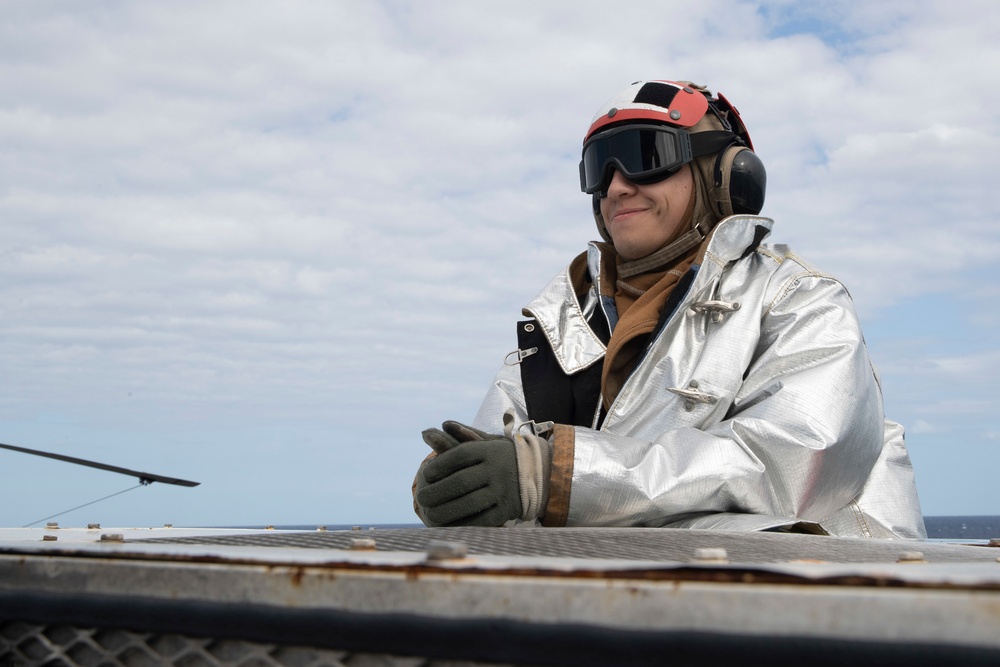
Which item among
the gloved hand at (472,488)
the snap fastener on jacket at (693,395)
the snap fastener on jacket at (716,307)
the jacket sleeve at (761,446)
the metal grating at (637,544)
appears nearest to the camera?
the metal grating at (637,544)

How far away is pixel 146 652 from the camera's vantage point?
1.00m

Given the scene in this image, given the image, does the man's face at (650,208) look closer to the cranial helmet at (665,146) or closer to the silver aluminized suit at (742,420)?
the cranial helmet at (665,146)

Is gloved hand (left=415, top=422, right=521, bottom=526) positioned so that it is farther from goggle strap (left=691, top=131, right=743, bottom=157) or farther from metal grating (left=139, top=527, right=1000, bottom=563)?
goggle strap (left=691, top=131, right=743, bottom=157)

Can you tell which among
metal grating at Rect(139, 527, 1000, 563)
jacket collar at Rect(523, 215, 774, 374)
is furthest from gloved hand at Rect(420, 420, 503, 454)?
jacket collar at Rect(523, 215, 774, 374)

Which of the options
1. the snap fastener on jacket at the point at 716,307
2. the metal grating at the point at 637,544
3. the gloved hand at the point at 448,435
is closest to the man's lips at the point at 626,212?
the snap fastener on jacket at the point at 716,307

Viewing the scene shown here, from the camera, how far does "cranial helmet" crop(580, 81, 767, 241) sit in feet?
9.67

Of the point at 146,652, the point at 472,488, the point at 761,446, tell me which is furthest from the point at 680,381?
the point at 146,652

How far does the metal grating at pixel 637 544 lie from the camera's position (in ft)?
3.95

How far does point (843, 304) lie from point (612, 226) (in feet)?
2.61

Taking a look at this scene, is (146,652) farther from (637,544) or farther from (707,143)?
(707,143)

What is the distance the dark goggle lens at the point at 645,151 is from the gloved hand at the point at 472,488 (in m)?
1.24

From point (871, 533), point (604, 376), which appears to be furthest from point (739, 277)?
point (871, 533)

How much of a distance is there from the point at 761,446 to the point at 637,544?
105cm

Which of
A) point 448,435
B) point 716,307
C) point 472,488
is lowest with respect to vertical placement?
point 472,488
